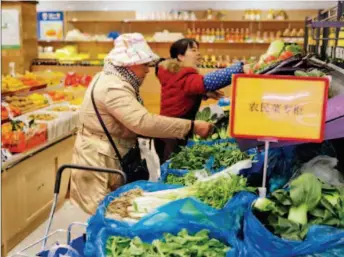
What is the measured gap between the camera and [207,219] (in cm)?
164

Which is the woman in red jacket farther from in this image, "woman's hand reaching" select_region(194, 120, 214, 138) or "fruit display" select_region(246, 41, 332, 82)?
"woman's hand reaching" select_region(194, 120, 214, 138)

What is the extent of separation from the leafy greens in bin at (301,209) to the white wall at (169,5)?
9.61m

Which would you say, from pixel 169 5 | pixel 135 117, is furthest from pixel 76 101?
pixel 169 5

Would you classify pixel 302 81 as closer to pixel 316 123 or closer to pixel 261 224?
pixel 316 123

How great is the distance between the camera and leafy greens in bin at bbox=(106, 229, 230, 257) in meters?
1.56

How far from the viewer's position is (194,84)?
157 inches

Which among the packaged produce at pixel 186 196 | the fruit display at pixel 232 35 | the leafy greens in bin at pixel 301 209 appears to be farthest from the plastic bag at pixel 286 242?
the fruit display at pixel 232 35

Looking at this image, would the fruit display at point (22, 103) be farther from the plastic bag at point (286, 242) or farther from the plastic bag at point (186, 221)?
the plastic bag at point (286, 242)

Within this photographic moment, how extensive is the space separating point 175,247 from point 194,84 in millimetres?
2531

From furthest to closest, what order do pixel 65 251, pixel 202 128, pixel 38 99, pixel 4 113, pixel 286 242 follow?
pixel 38 99 < pixel 4 113 < pixel 202 128 < pixel 65 251 < pixel 286 242

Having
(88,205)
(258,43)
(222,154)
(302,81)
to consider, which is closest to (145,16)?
(258,43)

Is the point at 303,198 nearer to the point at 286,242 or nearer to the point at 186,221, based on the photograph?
the point at 286,242

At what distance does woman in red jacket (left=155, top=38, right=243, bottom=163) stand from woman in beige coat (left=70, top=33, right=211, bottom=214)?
743mm

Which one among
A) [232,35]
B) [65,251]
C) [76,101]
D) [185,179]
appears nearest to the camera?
[65,251]
